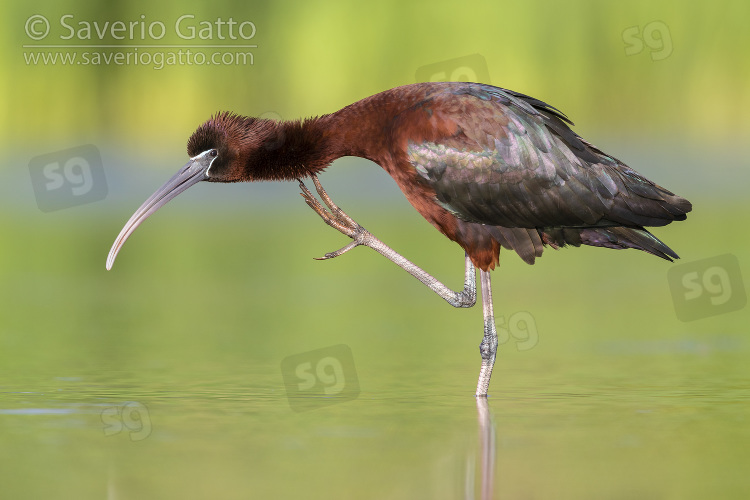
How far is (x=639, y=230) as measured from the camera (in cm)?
951

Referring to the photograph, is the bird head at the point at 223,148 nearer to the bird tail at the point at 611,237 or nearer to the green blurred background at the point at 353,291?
the green blurred background at the point at 353,291

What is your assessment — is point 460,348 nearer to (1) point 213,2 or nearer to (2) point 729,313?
(2) point 729,313

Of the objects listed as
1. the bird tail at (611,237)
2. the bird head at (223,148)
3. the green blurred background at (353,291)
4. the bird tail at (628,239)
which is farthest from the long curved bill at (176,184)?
the bird tail at (628,239)

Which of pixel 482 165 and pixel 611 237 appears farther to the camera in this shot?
pixel 611 237

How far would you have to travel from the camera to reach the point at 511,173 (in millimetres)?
9234

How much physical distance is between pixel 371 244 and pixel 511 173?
1.22m

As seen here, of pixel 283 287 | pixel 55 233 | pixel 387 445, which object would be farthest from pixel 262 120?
pixel 55 233

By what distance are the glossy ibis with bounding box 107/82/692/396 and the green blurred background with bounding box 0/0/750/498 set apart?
930 millimetres

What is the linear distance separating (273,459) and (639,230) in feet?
12.2

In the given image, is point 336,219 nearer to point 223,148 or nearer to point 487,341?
point 223,148

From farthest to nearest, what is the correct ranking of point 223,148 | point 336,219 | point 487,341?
point 336,219 < point 223,148 < point 487,341

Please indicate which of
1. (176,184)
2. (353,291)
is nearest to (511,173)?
(176,184)

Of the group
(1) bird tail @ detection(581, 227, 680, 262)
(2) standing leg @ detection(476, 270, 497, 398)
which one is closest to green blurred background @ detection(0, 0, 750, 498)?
(2) standing leg @ detection(476, 270, 497, 398)

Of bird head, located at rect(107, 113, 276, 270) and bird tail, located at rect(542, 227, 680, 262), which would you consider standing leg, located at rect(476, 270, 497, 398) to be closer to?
bird tail, located at rect(542, 227, 680, 262)
